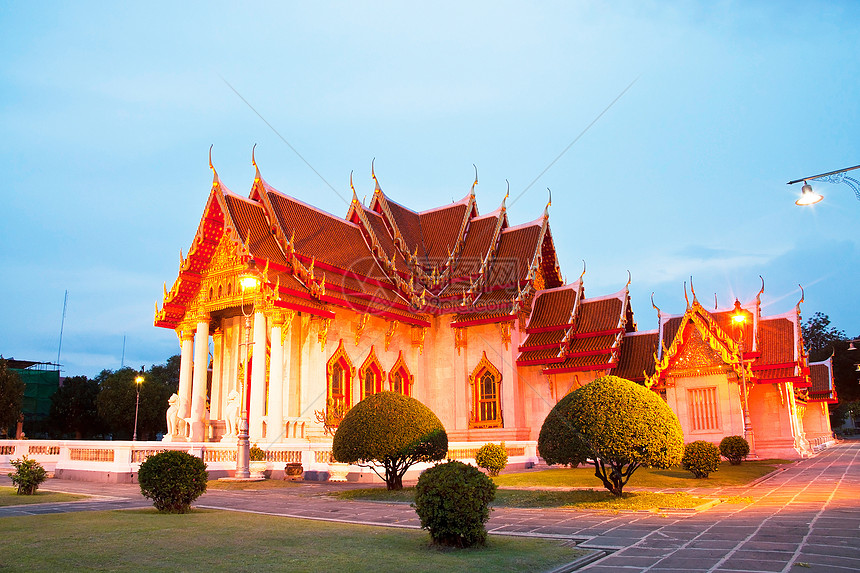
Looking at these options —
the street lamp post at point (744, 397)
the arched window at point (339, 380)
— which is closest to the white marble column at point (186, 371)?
the arched window at point (339, 380)

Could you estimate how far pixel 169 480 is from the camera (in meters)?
9.23

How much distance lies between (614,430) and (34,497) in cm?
1004

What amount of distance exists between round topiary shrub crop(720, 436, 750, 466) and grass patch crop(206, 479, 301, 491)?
13.0m

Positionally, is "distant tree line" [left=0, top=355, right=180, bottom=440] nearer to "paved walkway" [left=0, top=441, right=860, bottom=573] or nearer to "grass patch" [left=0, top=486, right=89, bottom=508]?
"paved walkway" [left=0, top=441, right=860, bottom=573]

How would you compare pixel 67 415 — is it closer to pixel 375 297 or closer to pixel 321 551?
pixel 375 297

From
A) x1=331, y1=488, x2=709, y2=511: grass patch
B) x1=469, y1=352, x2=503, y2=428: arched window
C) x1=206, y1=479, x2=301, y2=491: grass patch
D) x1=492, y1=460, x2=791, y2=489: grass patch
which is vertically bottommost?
x1=492, y1=460, x2=791, y2=489: grass patch

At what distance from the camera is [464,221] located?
103ft

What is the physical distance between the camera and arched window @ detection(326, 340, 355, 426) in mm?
22906

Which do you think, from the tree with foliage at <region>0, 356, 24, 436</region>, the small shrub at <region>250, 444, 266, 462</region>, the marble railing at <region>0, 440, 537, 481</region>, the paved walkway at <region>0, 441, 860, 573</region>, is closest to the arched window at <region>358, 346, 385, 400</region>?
the marble railing at <region>0, 440, 537, 481</region>

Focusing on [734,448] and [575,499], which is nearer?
[575,499]

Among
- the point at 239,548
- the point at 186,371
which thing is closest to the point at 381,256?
the point at 186,371

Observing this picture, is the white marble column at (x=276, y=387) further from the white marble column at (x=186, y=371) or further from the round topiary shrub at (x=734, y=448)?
the round topiary shrub at (x=734, y=448)

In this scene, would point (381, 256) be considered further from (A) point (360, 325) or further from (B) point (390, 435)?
(B) point (390, 435)

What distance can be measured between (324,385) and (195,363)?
15.5 feet
